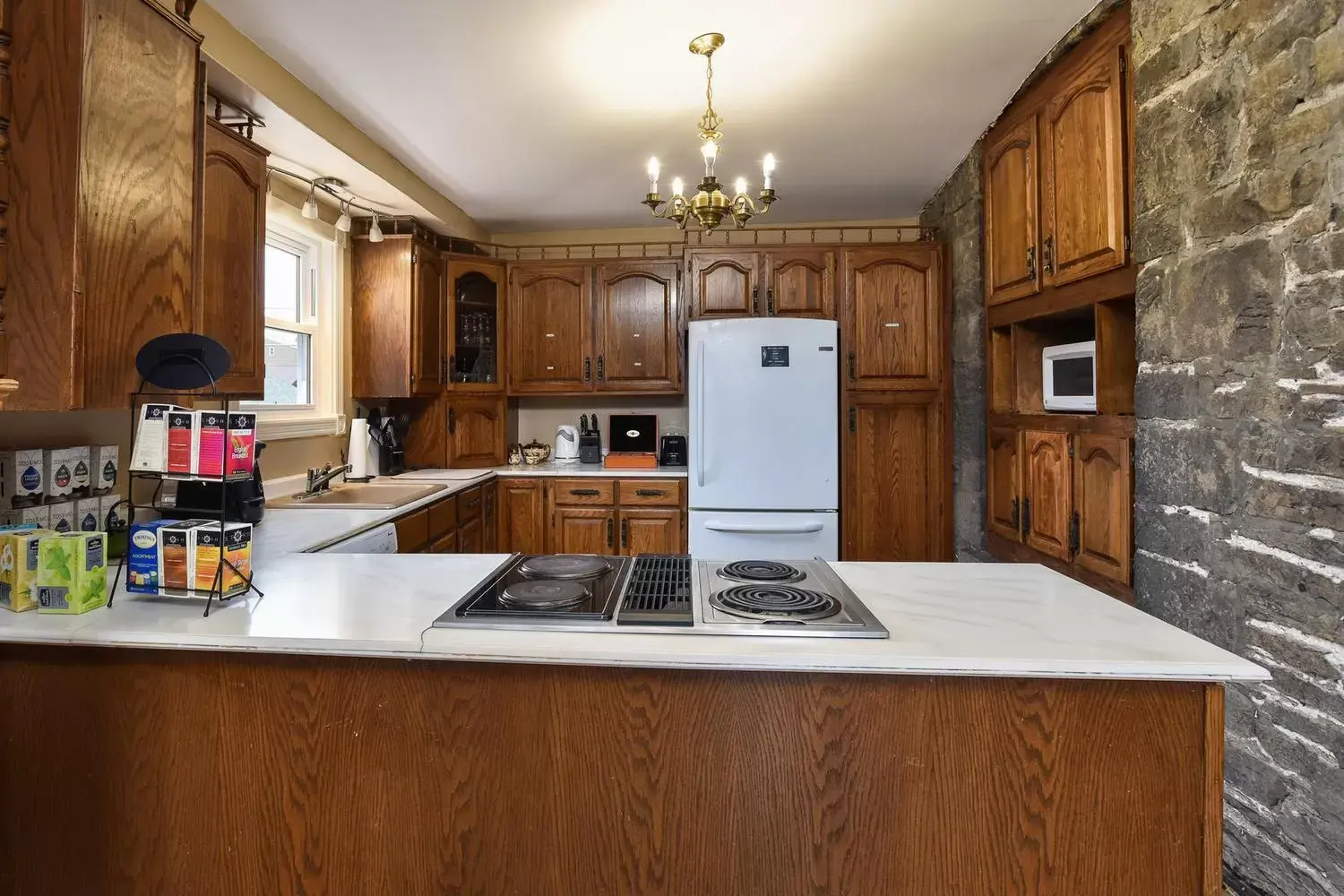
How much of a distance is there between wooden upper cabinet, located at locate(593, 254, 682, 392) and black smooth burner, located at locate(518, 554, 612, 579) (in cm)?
228

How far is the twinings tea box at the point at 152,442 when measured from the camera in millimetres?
1107

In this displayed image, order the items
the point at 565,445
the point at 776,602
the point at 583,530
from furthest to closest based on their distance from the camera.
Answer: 1. the point at 565,445
2. the point at 583,530
3. the point at 776,602

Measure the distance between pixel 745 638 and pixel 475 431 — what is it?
10.0ft

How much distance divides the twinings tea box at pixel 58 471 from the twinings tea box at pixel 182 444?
2.08ft

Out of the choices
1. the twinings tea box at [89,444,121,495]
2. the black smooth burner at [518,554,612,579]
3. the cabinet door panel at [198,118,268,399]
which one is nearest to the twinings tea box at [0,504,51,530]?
the twinings tea box at [89,444,121,495]

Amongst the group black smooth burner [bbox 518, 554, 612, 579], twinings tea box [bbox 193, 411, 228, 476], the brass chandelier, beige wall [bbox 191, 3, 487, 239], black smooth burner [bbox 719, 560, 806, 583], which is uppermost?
beige wall [bbox 191, 3, 487, 239]

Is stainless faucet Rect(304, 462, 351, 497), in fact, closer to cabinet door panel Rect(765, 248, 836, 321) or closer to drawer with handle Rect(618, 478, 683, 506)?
drawer with handle Rect(618, 478, 683, 506)

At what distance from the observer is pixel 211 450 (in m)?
1.09

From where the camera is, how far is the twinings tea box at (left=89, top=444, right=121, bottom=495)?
155 cm

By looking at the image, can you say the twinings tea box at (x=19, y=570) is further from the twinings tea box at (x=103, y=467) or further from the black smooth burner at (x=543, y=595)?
the black smooth burner at (x=543, y=595)

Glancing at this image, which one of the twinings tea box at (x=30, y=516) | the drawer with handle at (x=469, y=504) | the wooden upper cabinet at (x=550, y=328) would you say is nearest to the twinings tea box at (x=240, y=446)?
the twinings tea box at (x=30, y=516)

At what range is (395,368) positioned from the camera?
3.23 m

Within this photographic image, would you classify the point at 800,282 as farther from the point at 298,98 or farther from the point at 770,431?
the point at 298,98

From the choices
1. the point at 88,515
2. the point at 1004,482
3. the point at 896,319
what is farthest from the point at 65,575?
the point at 896,319
